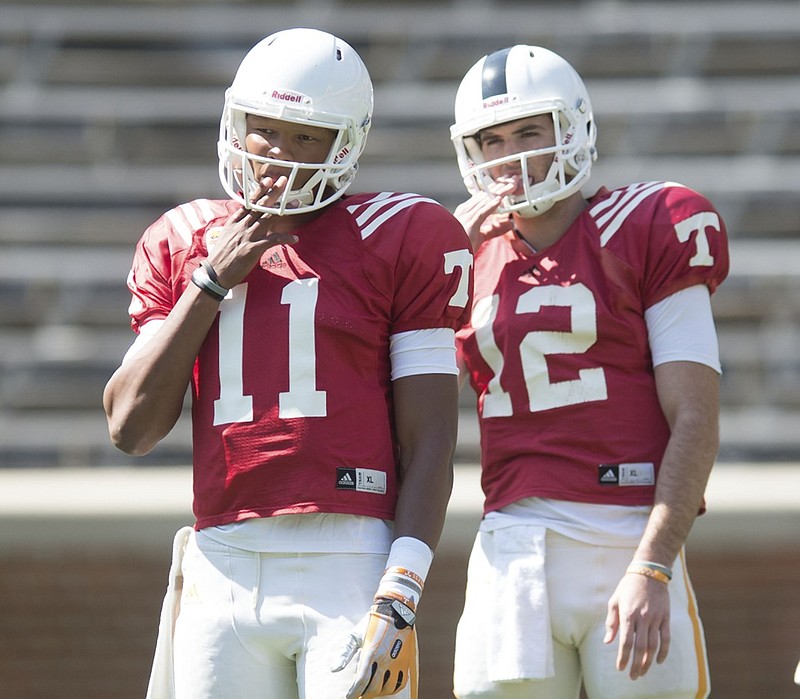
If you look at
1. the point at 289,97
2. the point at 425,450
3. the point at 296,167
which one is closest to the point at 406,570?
the point at 425,450

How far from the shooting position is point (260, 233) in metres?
2.01

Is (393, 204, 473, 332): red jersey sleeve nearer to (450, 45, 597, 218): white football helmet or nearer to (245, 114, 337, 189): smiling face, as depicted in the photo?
(245, 114, 337, 189): smiling face

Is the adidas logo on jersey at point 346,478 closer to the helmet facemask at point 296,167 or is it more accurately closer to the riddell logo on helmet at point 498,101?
the helmet facemask at point 296,167

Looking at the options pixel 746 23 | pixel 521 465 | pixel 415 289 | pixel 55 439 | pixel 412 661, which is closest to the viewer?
pixel 412 661

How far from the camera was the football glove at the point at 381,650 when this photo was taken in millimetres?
1812

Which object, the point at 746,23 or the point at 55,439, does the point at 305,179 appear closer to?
the point at 55,439

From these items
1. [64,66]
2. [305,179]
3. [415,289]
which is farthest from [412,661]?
[64,66]

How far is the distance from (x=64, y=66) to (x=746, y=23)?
8.47 feet

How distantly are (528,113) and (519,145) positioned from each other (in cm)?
6

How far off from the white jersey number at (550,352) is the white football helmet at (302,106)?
42cm

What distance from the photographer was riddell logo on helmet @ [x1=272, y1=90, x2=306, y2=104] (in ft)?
6.79

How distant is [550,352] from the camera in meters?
2.32

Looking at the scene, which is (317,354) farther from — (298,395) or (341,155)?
(341,155)

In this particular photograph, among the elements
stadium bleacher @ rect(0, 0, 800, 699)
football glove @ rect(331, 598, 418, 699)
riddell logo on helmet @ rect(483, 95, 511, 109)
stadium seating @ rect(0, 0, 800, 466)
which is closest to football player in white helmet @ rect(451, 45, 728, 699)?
riddell logo on helmet @ rect(483, 95, 511, 109)
